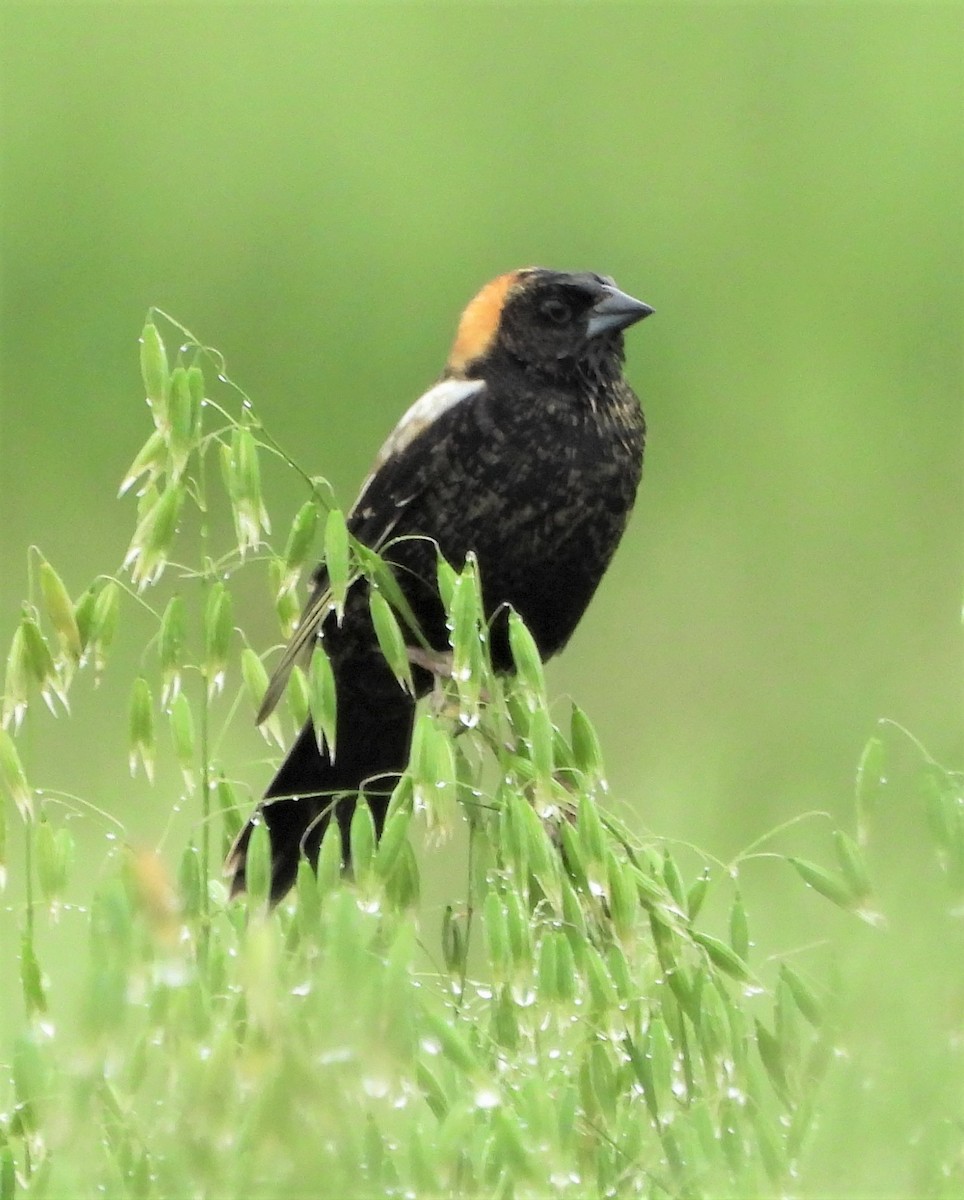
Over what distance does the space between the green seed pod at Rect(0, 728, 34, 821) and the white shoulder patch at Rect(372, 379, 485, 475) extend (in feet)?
3.69

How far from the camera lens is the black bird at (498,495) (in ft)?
8.53

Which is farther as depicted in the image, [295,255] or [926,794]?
[295,255]

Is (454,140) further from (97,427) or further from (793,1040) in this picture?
(793,1040)

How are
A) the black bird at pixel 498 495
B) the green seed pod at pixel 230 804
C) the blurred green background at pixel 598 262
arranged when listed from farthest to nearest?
the blurred green background at pixel 598 262, the black bird at pixel 498 495, the green seed pod at pixel 230 804

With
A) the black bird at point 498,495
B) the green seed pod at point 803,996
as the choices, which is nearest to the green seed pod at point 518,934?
the green seed pod at point 803,996

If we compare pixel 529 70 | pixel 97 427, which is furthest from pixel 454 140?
pixel 97 427

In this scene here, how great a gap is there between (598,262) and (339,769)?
4.37 meters

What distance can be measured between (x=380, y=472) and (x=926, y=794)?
51.9 inches

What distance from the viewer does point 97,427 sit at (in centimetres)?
636

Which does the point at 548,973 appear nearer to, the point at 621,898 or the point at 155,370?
the point at 621,898

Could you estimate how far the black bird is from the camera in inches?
102

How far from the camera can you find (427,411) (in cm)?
268

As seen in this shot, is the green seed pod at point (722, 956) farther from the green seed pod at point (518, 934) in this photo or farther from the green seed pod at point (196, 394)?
the green seed pod at point (196, 394)

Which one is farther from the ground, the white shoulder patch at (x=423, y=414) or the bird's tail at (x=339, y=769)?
the white shoulder patch at (x=423, y=414)
